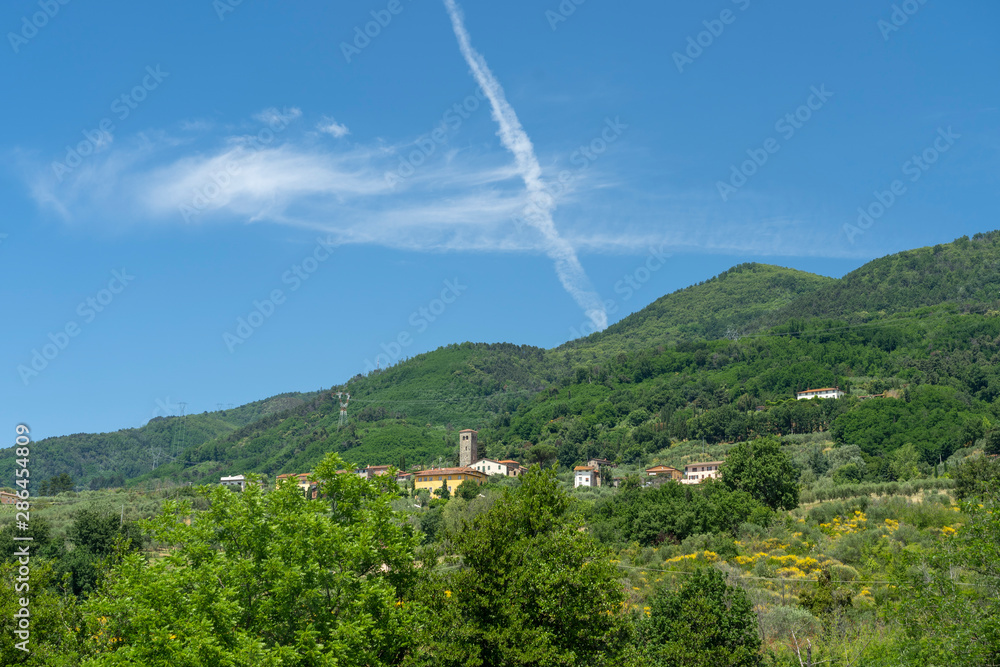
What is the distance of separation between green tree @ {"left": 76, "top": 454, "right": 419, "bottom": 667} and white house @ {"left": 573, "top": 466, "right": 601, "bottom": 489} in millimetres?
74416

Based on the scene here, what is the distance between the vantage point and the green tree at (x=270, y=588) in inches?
580

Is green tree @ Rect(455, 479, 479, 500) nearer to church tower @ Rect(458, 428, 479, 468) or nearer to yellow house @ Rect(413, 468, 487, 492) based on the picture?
yellow house @ Rect(413, 468, 487, 492)

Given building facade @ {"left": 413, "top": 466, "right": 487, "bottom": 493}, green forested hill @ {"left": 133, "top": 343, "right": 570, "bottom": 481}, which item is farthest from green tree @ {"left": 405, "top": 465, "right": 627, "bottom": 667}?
green forested hill @ {"left": 133, "top": 343, "right": 570, "bottom": 481}

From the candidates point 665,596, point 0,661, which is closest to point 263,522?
point 0,661

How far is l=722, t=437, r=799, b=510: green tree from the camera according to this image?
176 feet

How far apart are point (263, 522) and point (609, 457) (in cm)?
10142

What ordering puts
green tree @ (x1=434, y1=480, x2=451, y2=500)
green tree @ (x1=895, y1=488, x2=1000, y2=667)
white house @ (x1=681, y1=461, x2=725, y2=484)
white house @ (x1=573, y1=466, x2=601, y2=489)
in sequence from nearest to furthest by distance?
green tree @ (x1=895, y1=488, x2=1000, y2=667)
green tree @ (x1=434, y1=480, x2=451, y2=500)
white house @ (x1=681, y1=461, x2=725, y2=484)
white house @ (x1=573, y1=466, x2=601, y2=489)

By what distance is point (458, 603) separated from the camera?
17.8 meters

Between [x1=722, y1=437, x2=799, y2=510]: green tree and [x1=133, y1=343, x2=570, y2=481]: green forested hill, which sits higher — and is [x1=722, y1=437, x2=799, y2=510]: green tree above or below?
below

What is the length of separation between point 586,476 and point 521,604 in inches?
3012

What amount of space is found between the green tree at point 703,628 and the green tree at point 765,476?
30.2m

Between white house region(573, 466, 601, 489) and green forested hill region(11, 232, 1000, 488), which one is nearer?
white house region(573, 466, 601, 489)

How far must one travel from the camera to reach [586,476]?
92750 mm

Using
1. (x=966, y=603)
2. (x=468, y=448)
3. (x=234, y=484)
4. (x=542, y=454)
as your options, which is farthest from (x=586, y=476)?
(x=966, y=603)
